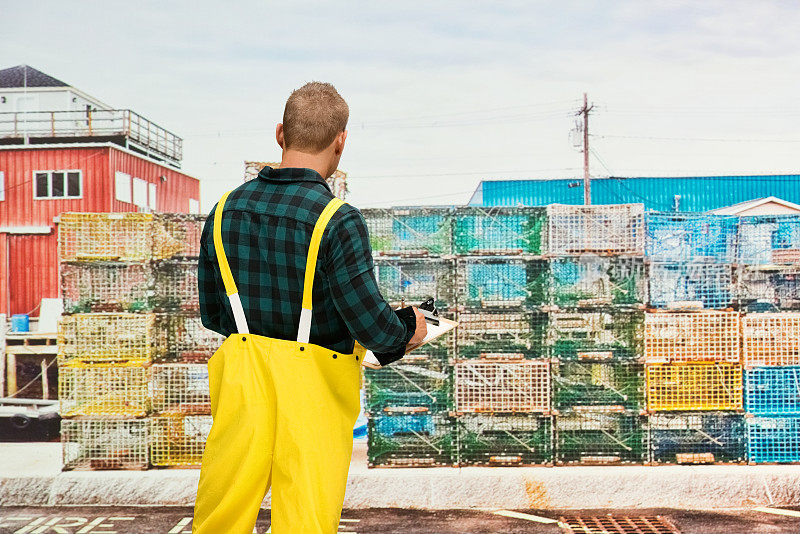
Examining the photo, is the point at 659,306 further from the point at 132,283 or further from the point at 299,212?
the point at 299,212

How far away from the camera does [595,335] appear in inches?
265

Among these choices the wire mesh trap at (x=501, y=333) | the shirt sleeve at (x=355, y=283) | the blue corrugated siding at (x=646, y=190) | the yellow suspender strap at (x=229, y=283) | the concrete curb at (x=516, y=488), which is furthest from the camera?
the blue corrugated siding at (x=646, y=190)

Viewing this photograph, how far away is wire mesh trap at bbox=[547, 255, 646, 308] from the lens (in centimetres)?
670

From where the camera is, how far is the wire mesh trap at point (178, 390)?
6.70 m

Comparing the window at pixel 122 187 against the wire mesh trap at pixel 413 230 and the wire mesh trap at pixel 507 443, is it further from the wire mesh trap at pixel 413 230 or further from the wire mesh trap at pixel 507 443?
the wire mesh trap at pixel 507 443

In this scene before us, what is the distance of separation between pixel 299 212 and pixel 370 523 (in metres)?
4.18

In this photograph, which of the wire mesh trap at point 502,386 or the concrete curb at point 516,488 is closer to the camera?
the concrete curb at point 516,488

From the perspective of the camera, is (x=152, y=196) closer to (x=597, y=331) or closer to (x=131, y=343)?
(x=131, y=343)

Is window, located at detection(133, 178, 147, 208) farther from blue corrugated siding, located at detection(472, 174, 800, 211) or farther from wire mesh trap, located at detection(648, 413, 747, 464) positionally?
wire mesh trap, located at detection(648, 413, 747, 464)

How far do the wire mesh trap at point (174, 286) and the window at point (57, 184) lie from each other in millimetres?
1269

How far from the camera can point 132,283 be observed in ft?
22.4

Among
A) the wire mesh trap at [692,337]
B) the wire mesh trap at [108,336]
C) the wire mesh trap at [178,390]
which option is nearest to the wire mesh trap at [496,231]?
the wire mesh trap at [692,337]

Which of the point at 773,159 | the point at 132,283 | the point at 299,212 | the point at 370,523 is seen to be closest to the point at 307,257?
the point at 299,212

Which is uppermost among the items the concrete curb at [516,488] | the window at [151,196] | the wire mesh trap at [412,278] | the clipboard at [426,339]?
the window at [151,196]
